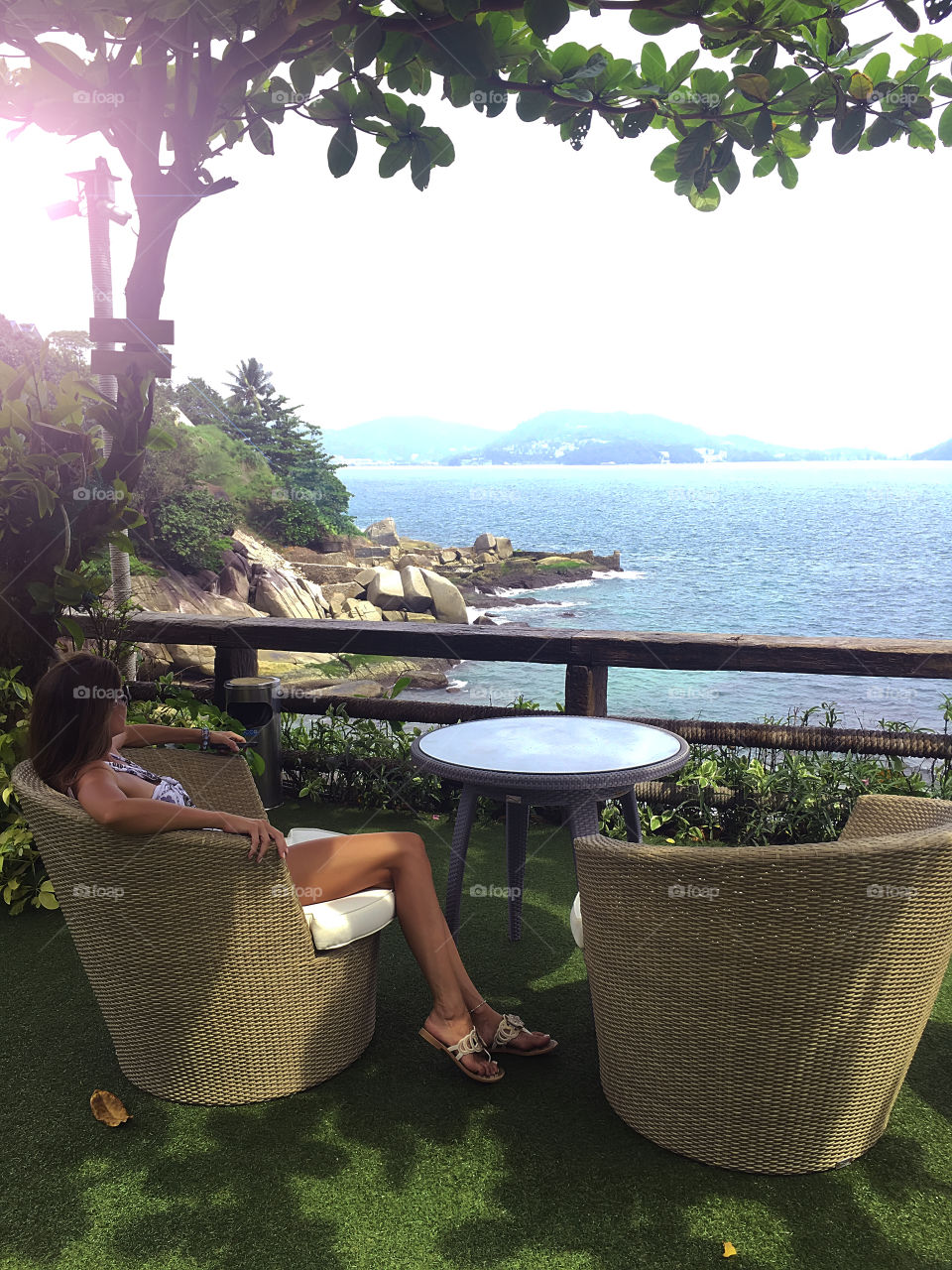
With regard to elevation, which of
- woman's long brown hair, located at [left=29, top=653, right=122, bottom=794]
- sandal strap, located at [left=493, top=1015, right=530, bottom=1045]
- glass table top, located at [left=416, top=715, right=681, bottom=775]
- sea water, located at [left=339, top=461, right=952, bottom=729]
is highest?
woman's long brown hair, located at [left=29, top=653, right=122, bottom=794]

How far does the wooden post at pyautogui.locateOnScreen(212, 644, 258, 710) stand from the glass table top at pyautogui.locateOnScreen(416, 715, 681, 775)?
5.88 ft

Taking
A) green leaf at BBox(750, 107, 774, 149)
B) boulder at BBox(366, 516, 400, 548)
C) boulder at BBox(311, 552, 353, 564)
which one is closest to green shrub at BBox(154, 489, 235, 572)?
boulder at BBox(311, 552, 353, 564)

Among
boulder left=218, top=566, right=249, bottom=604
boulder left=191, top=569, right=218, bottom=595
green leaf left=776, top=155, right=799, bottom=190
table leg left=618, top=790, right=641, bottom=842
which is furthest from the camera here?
boulder left=218, top=566, right=249, bottom=604

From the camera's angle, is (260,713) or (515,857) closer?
(515,857)

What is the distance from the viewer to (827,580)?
45.7 metres

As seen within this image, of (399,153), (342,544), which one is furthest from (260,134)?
(342,544)

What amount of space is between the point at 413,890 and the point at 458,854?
2.08 feet

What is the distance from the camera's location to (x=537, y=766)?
8.30 ft

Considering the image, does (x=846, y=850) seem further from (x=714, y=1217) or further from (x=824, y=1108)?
(x=714, y=1217)

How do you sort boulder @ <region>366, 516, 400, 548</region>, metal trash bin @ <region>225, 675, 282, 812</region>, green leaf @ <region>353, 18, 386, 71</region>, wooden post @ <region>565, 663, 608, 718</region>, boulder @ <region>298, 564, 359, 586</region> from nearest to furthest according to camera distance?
green leaf @ <region>353, 18, 386, 71</region>, wooden post @ <region>565, 663, 608, 718</region>, metal trash bin @ <region>225, 675, 282, 812</region>, boulder @ <region>298, 564, 359, 586</region>, boulder @ <region>366, 516, 400, 548</region>

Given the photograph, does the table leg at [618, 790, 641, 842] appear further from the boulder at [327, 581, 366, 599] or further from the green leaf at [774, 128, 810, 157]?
the boulder at [327, 581, 366, 599]

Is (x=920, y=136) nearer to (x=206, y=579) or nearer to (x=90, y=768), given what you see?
(x=90, y=768)

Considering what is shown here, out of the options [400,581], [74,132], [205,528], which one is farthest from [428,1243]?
[400,581]

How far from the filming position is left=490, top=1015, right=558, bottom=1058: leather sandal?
2.30 metres
